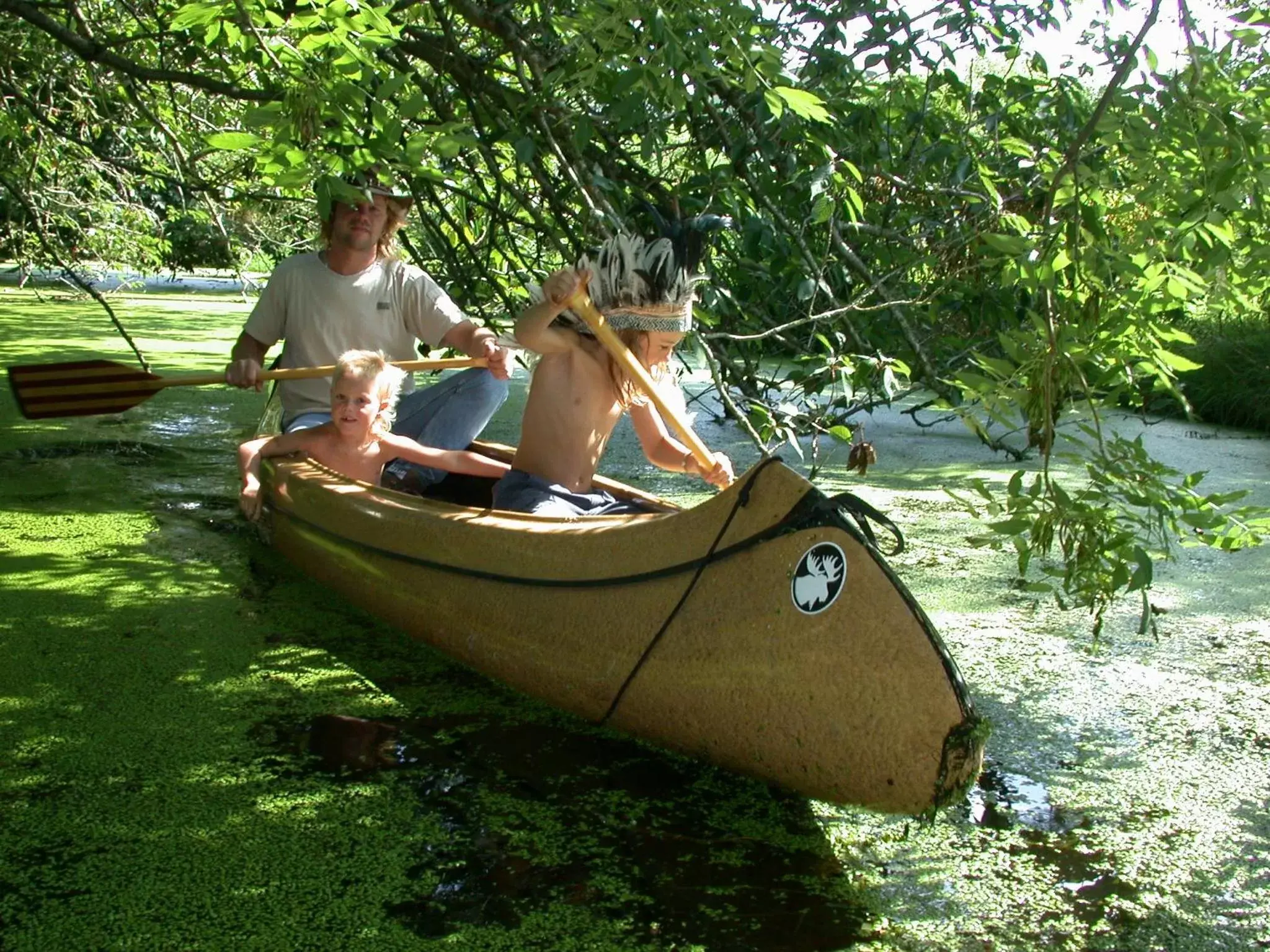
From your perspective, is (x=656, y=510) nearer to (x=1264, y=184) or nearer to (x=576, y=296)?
(x=576, y=296)

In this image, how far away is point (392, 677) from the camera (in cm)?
292

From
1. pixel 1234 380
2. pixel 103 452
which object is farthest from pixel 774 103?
pixel 1234 380

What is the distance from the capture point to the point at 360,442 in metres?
3.62

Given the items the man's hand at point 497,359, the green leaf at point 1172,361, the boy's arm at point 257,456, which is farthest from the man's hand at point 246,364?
the green leaf at point 1172,361

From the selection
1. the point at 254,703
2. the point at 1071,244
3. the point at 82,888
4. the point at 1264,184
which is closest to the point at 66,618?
the point at 254,703

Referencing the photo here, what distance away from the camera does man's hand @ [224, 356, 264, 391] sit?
3.77 meters

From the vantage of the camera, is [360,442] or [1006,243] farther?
[360,442]

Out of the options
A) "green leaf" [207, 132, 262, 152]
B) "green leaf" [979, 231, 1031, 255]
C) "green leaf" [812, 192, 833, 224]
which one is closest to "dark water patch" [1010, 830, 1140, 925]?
"green leaf" [979, 231, 1031, 255]

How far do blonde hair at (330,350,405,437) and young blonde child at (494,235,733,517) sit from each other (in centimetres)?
60

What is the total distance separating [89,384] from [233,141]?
1731mm

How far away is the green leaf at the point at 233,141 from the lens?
8.66 feet

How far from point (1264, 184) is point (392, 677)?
1885mm

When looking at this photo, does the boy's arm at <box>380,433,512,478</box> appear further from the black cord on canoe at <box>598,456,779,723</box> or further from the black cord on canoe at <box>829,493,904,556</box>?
the black cord on canoe at <box>829,493,904,556</box>

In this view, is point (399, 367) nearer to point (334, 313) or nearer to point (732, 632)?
point (334, 313)
